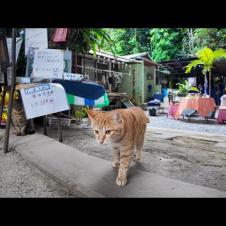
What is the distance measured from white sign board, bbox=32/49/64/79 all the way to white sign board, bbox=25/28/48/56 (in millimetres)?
197

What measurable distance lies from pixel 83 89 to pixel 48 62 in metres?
0.78

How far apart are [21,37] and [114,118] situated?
3641mm

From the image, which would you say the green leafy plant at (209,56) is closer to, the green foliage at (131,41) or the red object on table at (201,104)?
the red object on table at (201,104)

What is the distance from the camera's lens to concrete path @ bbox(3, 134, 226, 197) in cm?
244

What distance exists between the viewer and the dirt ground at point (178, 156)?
10.2ft

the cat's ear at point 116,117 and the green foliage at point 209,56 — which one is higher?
the green foliage at point 209,56

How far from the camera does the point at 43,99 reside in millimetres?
4250

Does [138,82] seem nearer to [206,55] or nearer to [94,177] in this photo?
[206,55]

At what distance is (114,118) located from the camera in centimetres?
258

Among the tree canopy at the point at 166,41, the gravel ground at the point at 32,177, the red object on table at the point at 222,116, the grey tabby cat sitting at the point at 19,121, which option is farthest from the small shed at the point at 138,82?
the gravel ground at the point at 32,177

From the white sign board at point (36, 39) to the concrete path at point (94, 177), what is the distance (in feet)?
5.48

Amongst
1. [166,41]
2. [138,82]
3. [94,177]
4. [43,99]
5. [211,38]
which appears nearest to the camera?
[94,177]

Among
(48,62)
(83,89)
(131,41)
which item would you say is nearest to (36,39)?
(48,62)
